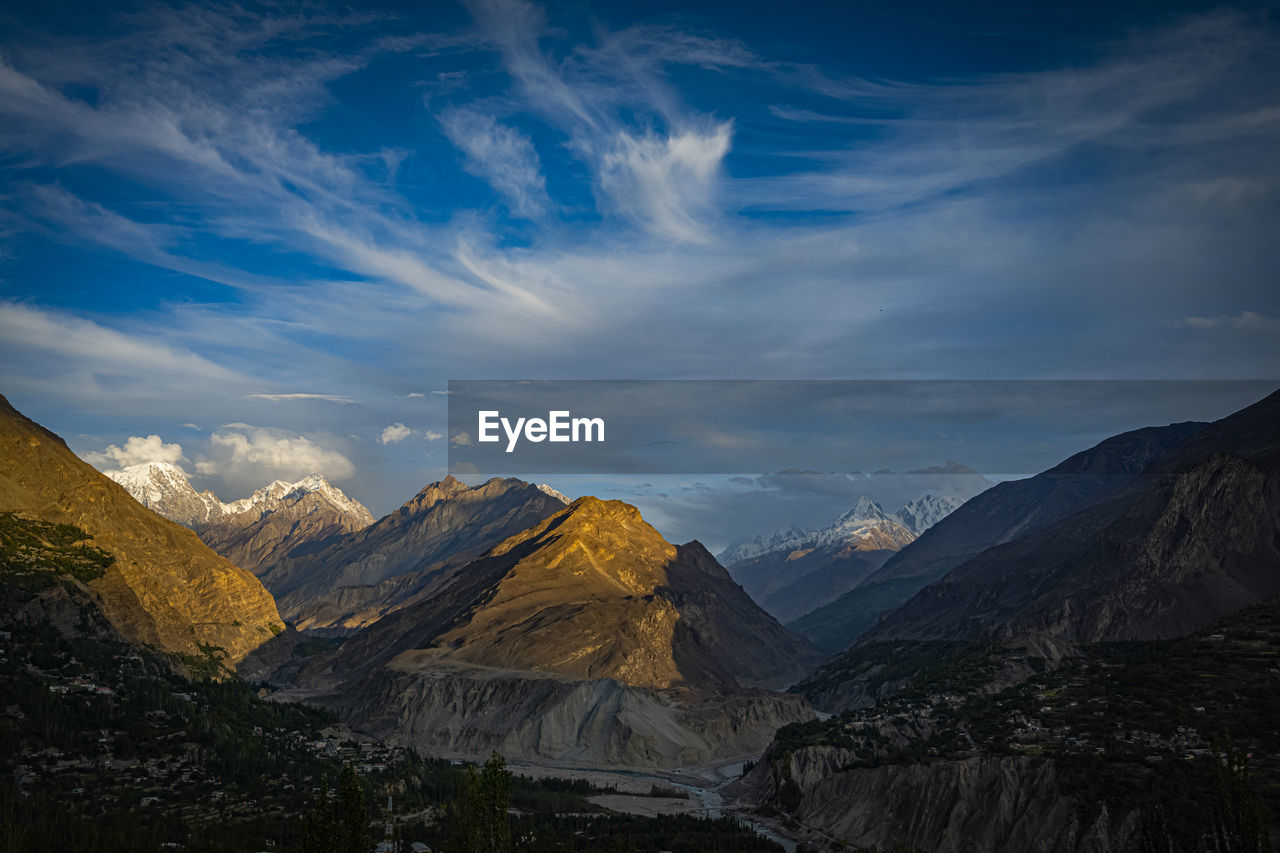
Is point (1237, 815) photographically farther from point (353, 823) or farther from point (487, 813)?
point (353, 823)

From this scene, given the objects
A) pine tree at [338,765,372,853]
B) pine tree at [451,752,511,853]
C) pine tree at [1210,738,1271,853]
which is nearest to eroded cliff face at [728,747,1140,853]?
pine tree at [1210,738,1271,853]

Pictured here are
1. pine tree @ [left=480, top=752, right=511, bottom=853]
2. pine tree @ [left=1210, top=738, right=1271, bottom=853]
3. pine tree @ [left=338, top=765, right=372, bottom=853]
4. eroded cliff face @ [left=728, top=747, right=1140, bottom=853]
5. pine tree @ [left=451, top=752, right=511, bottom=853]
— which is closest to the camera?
pine tree @ [left=1210, top=738, right=1271, bottom=853]

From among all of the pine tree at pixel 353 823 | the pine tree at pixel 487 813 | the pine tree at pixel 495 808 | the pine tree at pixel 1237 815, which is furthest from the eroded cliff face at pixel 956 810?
the pine tree at pixel 353 823

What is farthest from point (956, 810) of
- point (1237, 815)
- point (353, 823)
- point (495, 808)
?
point (353, 823)

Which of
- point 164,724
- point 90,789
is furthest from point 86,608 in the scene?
point 90,789

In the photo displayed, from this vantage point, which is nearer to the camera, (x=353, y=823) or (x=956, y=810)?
(x=353, y=823)

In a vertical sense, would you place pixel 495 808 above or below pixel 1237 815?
above

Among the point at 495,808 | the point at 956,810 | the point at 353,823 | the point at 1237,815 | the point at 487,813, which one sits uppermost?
the point at 353,823

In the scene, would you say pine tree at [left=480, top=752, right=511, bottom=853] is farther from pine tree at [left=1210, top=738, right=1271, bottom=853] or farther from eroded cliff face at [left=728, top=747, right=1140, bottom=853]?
Answer: pine tree at [left=1210, top=738, right=1271, bottom=853]

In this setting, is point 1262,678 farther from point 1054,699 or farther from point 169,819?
point 169,819
